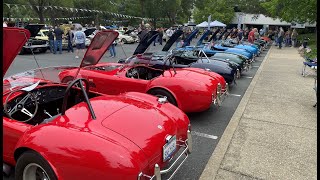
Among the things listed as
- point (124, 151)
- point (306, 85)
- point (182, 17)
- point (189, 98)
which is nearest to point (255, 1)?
point (182, 17)

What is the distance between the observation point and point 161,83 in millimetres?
5152

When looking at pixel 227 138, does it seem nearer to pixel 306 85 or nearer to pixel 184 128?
pixel 184 128

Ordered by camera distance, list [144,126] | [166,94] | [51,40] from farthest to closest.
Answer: [51,40]
[166,94]
[144,126]

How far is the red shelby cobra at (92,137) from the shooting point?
7.88 ft

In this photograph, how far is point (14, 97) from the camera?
3.47 meters

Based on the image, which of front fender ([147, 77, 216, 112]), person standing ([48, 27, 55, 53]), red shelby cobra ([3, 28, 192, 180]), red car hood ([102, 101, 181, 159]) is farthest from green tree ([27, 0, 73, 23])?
red car hood ([102, 101, 181, 159])

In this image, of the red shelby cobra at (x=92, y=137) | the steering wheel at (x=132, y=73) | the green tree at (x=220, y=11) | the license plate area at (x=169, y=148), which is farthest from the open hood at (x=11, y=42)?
the green tree at (x=220, y=11)

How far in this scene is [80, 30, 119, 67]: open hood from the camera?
4297 mm

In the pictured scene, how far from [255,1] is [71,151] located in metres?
45.9

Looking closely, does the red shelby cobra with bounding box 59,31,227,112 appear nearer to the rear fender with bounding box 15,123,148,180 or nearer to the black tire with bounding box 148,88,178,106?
the black tire with bounding box 148,88,178,106

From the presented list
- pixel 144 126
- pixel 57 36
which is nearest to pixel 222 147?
pixel 144 126

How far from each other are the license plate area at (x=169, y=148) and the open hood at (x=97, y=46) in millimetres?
2025

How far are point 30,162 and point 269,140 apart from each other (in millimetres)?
3316

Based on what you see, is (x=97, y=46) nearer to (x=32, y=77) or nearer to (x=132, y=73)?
(x=32, y=77)
